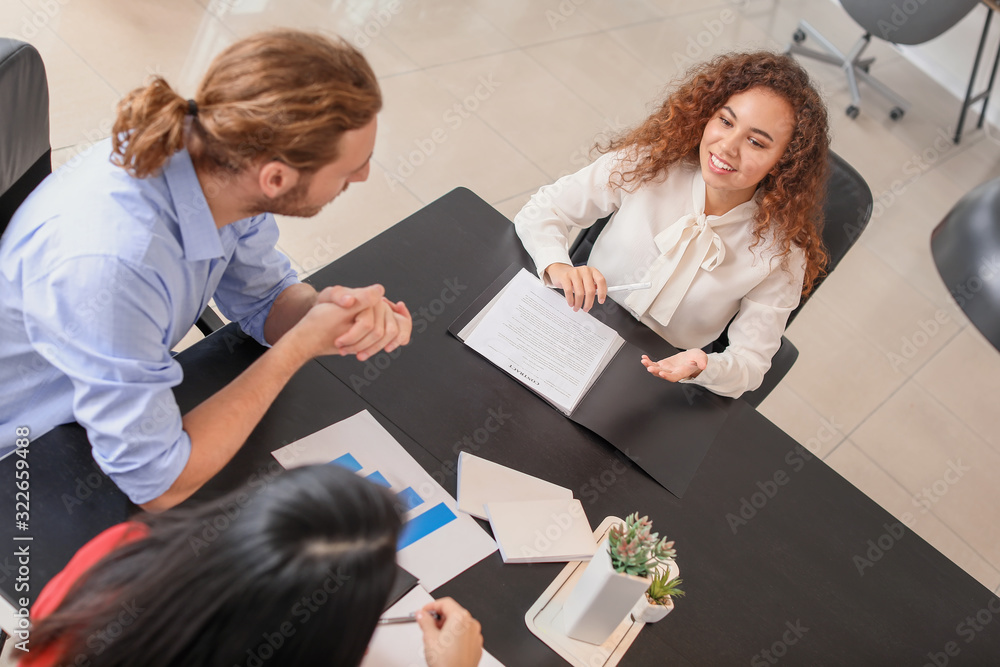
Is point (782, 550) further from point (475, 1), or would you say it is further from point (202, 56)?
point (475, 1)

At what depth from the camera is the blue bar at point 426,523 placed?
1301 mm

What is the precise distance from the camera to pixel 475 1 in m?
4.15

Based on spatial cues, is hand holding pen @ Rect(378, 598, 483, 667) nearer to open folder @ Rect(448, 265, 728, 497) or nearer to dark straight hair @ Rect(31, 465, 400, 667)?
dark straight hair @ Rect(31, 465, 400, 667)

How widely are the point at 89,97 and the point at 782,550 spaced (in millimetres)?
2722

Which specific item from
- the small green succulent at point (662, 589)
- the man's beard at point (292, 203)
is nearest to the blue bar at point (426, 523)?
the small green succulent at point (662, 589)

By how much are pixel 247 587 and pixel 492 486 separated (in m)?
0.68

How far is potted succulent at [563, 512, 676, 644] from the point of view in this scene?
118 centimetres

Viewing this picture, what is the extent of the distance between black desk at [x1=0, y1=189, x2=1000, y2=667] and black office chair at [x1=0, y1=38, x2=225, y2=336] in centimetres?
42

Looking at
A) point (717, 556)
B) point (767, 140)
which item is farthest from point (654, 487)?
point (767, 140)

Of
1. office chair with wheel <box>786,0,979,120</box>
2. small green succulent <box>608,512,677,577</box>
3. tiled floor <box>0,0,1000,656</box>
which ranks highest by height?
office chair with wheel <box>786,0,979,120</box>

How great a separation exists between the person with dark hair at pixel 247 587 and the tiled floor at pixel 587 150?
200 centimetres

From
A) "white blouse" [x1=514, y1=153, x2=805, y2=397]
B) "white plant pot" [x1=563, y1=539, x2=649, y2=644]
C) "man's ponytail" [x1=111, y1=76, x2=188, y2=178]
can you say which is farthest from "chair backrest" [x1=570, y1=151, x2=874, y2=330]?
"man's ponytail" [x1=111, y1=76, x2=188, y2=178]

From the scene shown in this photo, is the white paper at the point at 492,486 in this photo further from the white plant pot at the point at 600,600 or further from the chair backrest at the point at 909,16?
the chair backrest at the point at 909,16

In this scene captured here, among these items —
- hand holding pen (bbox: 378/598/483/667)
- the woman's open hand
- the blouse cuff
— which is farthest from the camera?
the blouse cuff
